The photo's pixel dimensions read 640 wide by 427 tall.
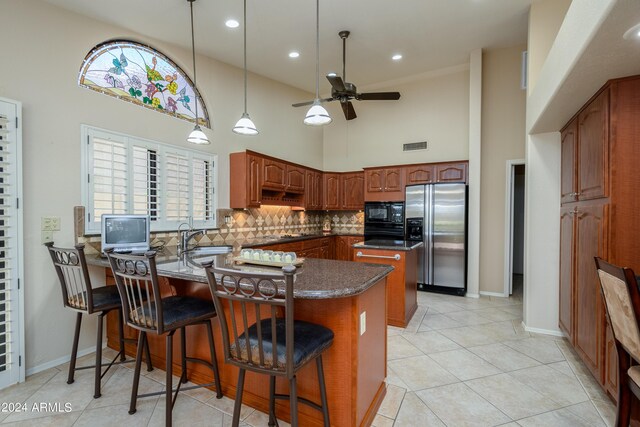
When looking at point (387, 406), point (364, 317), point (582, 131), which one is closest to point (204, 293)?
point (364, 317)

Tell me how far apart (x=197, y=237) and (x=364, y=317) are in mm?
2977

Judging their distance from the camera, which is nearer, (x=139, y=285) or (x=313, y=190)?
(x=139, y=285)

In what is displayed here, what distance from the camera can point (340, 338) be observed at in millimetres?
1748

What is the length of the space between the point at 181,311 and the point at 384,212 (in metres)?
4.19

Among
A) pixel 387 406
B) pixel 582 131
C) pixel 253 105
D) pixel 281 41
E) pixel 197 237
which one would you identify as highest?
pixel 281 41

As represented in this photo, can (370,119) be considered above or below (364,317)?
above

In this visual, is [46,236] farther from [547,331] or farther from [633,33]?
[547,331]

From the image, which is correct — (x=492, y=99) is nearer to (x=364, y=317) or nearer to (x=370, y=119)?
(x=370, y=119)

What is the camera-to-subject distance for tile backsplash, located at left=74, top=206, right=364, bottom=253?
142 inches

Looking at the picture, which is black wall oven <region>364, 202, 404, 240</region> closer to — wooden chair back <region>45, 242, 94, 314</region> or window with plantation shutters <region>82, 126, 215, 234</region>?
window with plantation shutters <region>82, 126, 215, 234</region>

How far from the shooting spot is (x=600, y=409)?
81.4 inches

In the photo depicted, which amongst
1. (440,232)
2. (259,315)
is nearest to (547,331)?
(440,232)

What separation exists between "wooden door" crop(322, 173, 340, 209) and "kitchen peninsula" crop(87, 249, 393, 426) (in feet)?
13.3

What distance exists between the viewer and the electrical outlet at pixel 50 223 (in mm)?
2709
